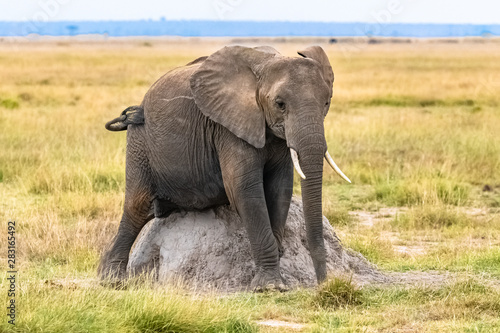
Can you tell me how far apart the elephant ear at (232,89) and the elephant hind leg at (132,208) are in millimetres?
931

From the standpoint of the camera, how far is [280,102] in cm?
725

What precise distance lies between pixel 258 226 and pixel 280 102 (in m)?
1.03

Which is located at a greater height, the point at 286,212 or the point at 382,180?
the point at 286,212

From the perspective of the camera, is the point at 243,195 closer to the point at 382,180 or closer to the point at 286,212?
the point at 286,212

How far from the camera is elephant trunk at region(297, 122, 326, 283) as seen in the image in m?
7.03

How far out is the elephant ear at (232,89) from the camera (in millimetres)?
7453

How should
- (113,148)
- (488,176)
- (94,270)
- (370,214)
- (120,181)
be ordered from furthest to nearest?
1. (113,148)
2. (488,176)
3. (120,181)
4. (370,214)
5. (94,270)

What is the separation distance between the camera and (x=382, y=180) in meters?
14.0

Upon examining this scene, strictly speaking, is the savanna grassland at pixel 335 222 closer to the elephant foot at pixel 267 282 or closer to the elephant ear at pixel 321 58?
the elephant foot at pixel 267 282

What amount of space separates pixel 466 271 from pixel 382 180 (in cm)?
569

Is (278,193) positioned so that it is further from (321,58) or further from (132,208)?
(132,208)

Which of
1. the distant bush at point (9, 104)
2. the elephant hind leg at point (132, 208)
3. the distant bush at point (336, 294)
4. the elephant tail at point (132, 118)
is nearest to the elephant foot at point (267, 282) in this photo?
the distant bush at point (336, 294)

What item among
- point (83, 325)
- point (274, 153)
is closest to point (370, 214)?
point (274, 153)

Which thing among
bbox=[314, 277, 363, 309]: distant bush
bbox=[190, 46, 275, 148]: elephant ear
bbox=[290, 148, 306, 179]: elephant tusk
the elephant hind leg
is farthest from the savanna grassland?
bbox=[190, 46, 275, 148]: elephant ear
